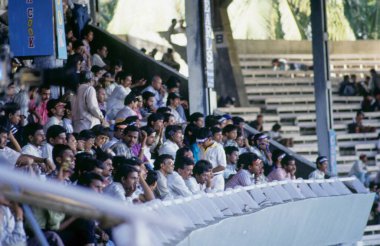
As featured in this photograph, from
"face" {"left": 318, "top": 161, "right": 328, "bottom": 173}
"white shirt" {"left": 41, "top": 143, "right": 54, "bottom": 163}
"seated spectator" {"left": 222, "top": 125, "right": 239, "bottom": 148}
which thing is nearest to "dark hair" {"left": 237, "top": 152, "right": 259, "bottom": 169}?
"seated spectator" {"left": 222, "top": 125, "right": 239, "bottom": 148}

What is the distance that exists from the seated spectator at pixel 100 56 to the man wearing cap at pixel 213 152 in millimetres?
3889

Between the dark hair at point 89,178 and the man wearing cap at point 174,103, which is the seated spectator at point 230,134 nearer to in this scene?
the man wearing cap at point 174,103

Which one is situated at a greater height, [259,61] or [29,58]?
[29,58]

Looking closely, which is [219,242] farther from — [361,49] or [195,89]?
[361,49]

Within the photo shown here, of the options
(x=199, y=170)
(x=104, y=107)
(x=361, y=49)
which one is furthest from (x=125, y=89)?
(x=361, y=49)

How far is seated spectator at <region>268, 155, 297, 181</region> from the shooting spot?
16383 mm

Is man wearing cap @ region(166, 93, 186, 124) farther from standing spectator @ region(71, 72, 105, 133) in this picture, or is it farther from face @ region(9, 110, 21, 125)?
face @ region(9, 110, 21, 125)

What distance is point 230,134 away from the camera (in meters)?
16.2

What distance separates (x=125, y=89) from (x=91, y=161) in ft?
20.3

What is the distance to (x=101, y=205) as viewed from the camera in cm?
356

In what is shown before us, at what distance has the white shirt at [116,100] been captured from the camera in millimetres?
15969

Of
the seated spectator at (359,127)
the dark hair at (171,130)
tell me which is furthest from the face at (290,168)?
the seated spectator at (359,127)

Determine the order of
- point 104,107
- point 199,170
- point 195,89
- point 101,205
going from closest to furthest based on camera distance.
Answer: point 101,205 → point 199,170 → point 104,107 → point 195,89

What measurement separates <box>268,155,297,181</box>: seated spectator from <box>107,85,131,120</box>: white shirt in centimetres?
210
